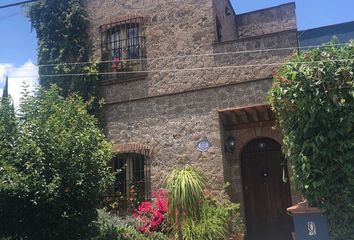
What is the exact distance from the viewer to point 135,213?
11.1 meters

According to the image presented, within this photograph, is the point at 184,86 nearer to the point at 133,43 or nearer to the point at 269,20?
the point at 133,43

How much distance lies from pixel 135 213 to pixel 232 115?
3564 mm

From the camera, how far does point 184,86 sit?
1179cm

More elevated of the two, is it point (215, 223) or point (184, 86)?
point (184, 86)

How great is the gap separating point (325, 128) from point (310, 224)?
143cm

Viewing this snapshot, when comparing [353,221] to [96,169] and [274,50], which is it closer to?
[96,169]

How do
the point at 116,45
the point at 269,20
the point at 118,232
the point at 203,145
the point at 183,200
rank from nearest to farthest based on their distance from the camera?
the point at 183,200 → the point at 118,232 → the point at 203,145 → the point at 116,45 → the point at 269,20

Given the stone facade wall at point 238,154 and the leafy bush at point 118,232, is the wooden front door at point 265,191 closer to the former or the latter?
the stone facade wall at point 238,154

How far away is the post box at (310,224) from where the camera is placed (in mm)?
6293

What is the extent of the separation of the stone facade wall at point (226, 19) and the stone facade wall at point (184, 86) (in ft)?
3.29

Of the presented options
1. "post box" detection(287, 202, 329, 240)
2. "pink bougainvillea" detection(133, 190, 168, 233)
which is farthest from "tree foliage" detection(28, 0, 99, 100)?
"post box" detection(287, 202, 329, 240)

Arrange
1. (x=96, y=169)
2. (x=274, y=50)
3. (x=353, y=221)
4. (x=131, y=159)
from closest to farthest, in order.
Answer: (x=353, y=221), (x=96, y=169), (x=274, y=50), (x=131, y=159)

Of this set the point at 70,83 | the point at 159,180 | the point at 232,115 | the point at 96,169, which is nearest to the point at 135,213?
the point at 159,180

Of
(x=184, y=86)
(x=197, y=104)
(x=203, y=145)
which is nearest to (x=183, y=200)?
(x=203, y=145)
